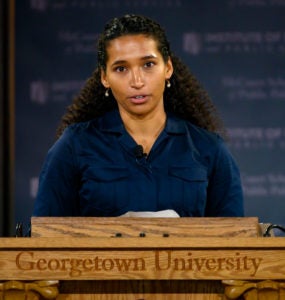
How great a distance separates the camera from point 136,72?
2469 millimetres

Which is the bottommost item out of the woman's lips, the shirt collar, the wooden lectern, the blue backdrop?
the wooden lectern

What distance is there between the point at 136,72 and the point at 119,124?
22 cm

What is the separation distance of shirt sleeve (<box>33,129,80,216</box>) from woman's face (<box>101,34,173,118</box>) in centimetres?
24

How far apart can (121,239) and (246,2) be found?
2839 millimetres

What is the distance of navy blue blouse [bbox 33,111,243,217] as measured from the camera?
249 cm

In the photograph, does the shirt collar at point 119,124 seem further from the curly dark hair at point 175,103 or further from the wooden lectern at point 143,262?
the wooden lectern at point 143,262

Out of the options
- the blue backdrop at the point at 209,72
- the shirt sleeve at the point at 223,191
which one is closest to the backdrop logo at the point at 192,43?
the blue backdrop at the point at 209,72

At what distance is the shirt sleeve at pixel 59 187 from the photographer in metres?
2.53

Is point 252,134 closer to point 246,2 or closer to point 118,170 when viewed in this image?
point 246,2

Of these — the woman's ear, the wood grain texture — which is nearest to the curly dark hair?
the woman's ear

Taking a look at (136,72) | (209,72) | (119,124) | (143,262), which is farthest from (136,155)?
(209,72)

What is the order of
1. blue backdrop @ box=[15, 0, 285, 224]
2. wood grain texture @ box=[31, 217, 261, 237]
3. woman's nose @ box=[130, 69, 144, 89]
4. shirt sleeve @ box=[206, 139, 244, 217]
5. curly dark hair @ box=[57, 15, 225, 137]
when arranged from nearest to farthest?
wood grain texture @ box=[31, 217, 261, 237], woman's nose @ box=[130, 69, 144, 89], shirt sleeve @ box=[206, 139, 244, 217], curly dark hair @ box=[57, 15, 225, 137], blue backdrop @ box=[15, 0, 285, 224]

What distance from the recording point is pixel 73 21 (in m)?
4.45

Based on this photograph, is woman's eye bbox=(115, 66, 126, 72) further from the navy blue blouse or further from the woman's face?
the navy blue blouse
